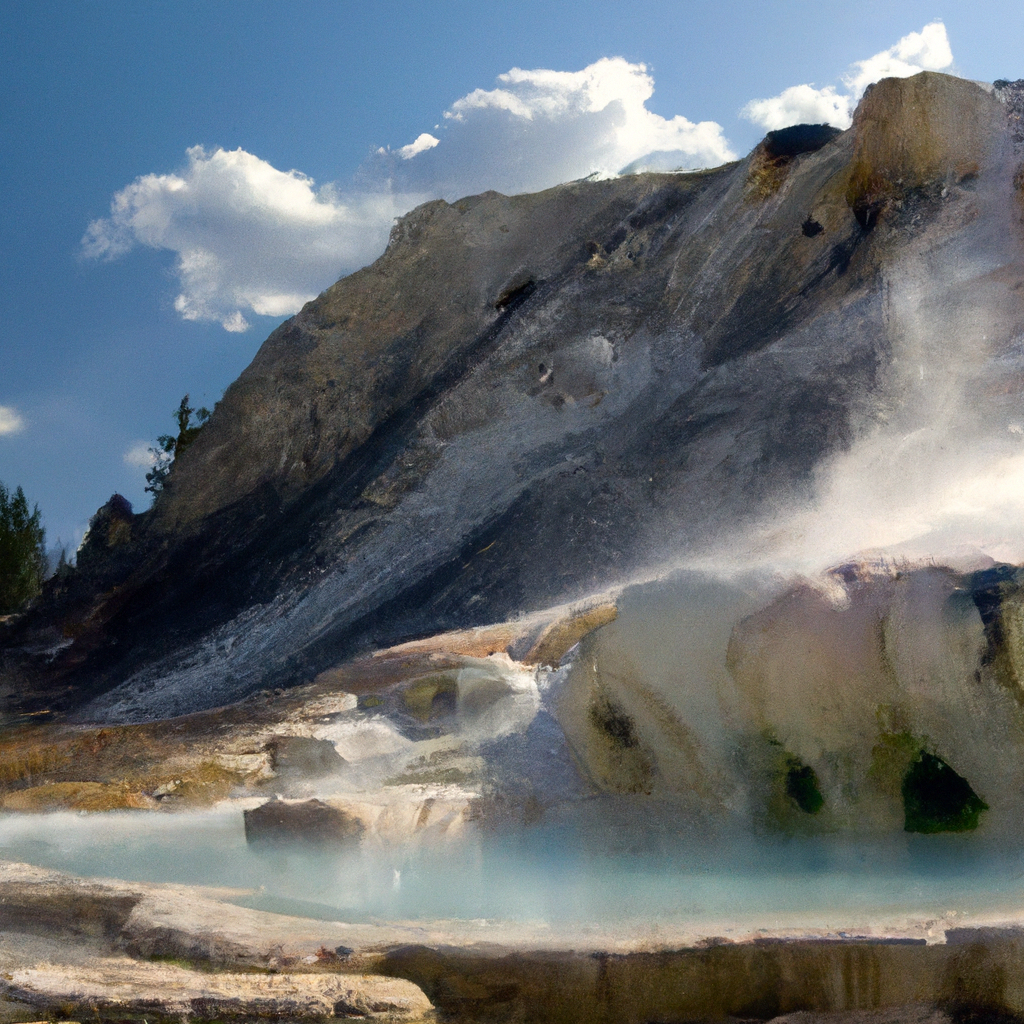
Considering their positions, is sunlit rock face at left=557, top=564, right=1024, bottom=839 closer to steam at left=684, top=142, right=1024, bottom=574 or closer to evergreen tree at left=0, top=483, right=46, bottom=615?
steam at left=684, top=142, right=1024, bottom=574

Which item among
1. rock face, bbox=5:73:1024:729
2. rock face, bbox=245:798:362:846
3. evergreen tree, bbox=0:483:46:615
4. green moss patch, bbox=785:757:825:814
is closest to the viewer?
green moss patch, bbox=785:757:825:814

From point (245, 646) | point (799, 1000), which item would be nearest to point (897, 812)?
point (799, 1000)

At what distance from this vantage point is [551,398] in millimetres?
6000

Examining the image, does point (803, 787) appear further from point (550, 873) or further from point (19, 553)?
point (19, 553)

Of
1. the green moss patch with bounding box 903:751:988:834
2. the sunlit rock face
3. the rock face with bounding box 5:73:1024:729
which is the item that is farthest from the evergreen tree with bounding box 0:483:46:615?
the green moss patch with bounding box 903:751:988:834

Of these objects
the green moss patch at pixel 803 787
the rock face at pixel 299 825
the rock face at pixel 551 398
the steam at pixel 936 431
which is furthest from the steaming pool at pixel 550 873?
the steam at pixel 936 431

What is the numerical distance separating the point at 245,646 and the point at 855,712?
4.83m

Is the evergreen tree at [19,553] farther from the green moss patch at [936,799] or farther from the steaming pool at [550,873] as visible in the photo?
the green moss patch at [936,799]

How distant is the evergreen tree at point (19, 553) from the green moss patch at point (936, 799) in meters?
12.8

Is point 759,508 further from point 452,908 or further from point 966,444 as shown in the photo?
point 452,908

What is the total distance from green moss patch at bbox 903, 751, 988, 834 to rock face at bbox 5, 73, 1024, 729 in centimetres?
189

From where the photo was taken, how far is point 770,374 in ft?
18.4

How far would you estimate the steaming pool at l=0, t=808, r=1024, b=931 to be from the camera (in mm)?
4867

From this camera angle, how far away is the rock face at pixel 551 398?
17.5ft
